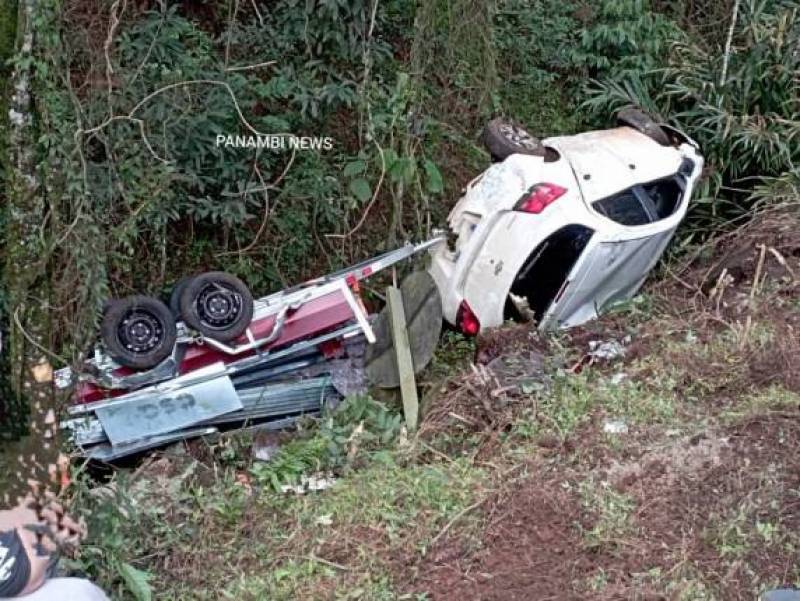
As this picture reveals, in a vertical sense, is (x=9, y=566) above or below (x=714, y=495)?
above

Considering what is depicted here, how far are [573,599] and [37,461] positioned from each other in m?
2.05

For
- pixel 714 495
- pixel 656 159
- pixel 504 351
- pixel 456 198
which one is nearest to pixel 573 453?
pixel 714 495

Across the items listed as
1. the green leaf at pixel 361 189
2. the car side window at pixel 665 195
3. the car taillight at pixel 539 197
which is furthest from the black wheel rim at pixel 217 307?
the car side window at pixel 665 195

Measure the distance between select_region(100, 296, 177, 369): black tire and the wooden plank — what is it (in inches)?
53.8

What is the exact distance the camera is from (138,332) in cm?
608

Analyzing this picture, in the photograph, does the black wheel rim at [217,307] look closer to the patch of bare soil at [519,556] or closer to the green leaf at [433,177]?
the green leaf at [433,177]

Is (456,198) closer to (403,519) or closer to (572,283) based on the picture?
(572,283)

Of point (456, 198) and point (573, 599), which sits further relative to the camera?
point (456, 198)

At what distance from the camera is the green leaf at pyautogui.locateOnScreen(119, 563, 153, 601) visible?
159 inches

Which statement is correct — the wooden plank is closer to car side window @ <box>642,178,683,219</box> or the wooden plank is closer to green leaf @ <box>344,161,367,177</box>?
green leaf @ <box>344,161,367,177</box>

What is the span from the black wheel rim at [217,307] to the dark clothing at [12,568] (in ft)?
11.5

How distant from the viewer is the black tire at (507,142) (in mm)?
6965

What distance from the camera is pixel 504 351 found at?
602 centimetres

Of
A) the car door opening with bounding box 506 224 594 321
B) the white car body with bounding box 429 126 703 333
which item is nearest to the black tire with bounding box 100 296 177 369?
the white car body with bounding box 429 126 703 333
